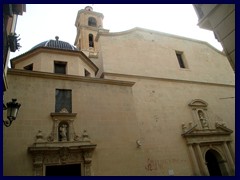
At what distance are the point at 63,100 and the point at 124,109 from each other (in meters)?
3.15

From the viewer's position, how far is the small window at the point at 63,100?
9.86 meters

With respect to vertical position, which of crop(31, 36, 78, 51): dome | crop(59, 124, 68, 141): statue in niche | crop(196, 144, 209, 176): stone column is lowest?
crop(196, 144, 209, 176): stone column

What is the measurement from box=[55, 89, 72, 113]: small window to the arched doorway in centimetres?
972

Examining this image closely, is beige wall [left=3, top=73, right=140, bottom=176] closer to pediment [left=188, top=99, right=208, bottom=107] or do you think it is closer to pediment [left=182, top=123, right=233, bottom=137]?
pediment [left=182, top=123, right=233, bottom=137]

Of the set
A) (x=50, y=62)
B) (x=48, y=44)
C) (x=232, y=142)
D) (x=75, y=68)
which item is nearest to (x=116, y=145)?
(x=75, y=68)

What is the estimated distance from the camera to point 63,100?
10094mm

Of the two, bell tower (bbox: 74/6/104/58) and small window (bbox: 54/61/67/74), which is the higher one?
bell tower (bbox: 74/6/104/58)

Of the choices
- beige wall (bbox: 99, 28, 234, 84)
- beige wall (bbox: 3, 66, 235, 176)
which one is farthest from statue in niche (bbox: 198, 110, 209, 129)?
beige wall (bbox: 99, 28, 234, 84)

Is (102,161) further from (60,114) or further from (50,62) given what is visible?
(50,62)

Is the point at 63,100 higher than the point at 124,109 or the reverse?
higher

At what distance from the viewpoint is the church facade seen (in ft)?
29.4

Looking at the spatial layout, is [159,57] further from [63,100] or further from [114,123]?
[63,100]

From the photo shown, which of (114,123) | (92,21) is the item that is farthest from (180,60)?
(92,21)

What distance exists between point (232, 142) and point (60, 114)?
1193 cm
